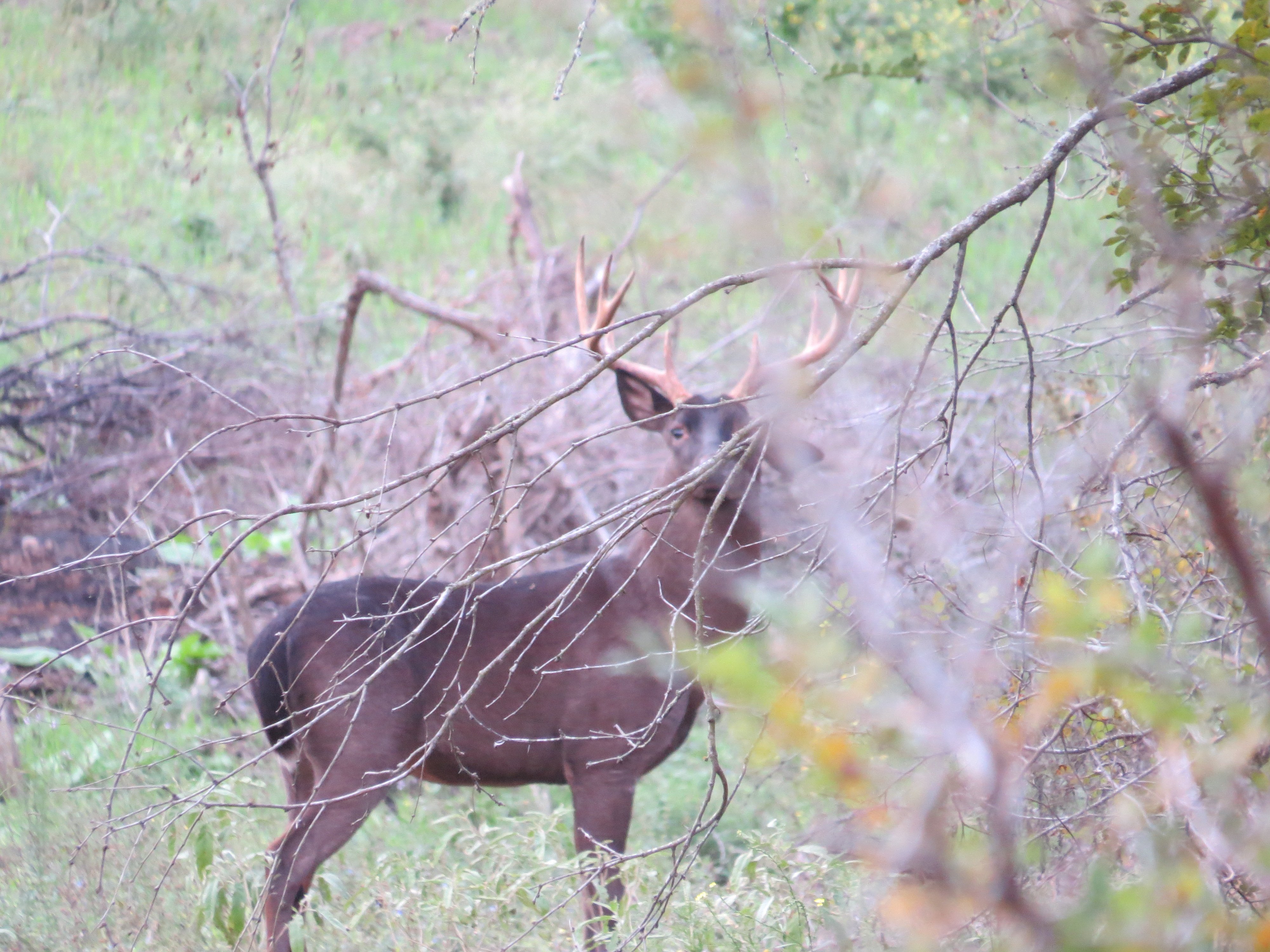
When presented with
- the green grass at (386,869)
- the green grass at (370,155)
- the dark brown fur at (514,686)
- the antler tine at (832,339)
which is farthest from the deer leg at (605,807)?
the green grass at (370,155)

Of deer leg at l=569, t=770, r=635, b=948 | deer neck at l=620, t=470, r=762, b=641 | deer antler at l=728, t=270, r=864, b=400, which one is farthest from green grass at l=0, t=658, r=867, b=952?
deer antler at l=728, t=270, r=864, b=400

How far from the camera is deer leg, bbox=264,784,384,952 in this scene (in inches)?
166

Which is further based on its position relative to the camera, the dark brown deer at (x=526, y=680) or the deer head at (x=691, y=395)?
the deer head at (x=691, y=395)

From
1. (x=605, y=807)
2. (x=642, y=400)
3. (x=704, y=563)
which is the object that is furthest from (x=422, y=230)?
(x=605, y=807)

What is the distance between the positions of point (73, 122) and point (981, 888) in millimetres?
12618

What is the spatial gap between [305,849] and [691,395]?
2248mm

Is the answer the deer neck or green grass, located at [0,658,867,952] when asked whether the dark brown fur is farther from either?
green grass, located at [0,658,867,952]

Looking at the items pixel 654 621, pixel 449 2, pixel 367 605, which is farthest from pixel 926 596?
pixel 449 2

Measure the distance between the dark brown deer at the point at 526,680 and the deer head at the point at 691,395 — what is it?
0.01 m

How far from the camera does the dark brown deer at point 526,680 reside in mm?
4348

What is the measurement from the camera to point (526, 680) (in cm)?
474

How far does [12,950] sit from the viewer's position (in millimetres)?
4008

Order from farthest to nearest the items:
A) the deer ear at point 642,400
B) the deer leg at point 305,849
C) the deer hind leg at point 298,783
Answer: the deer ear at point 642,400 < the deer hind leg at point 298,783 < the deer leg at point 305,849

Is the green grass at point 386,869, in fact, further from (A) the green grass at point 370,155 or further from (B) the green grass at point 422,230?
(A) the green grass at point 370,155
